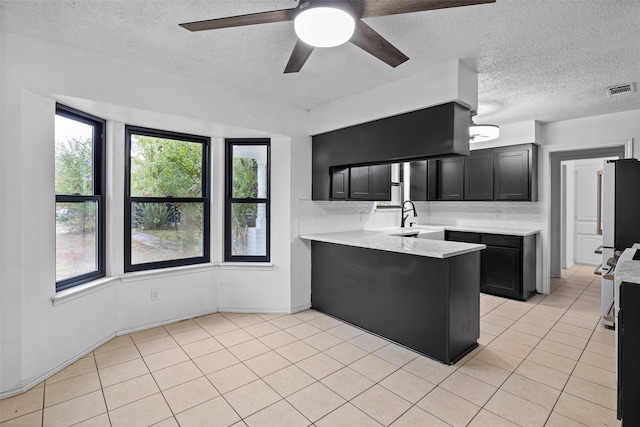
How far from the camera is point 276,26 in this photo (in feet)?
7.04

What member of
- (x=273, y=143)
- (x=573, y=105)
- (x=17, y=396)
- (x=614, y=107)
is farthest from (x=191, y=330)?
(x=614, y=107)

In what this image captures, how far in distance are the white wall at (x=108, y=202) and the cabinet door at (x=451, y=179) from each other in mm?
2521

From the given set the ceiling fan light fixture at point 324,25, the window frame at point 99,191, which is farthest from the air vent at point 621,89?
the window frame at point 99,191

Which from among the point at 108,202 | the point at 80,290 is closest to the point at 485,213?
the point at 108,202

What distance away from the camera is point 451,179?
5.16m

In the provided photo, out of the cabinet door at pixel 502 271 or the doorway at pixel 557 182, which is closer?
the cabinet door at pixel 502 271

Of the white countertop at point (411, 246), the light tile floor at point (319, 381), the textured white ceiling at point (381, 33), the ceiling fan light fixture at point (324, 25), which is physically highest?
the textured white ceiling at point (381, 33)

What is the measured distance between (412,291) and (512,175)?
111 inches

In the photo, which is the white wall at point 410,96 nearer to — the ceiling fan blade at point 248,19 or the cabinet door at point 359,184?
the cabinet door at point 359,184

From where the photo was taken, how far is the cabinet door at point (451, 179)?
5.06 metres

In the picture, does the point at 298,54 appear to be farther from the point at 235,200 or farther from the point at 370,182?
the point at 370,182

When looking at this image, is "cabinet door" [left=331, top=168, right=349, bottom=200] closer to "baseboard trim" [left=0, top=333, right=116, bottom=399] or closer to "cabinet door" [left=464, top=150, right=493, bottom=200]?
"cabinet door" [left=464, top=150, right=493, bottom=200]

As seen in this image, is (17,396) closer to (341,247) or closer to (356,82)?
(341,247)

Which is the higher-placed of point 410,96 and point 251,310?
point 410,96
